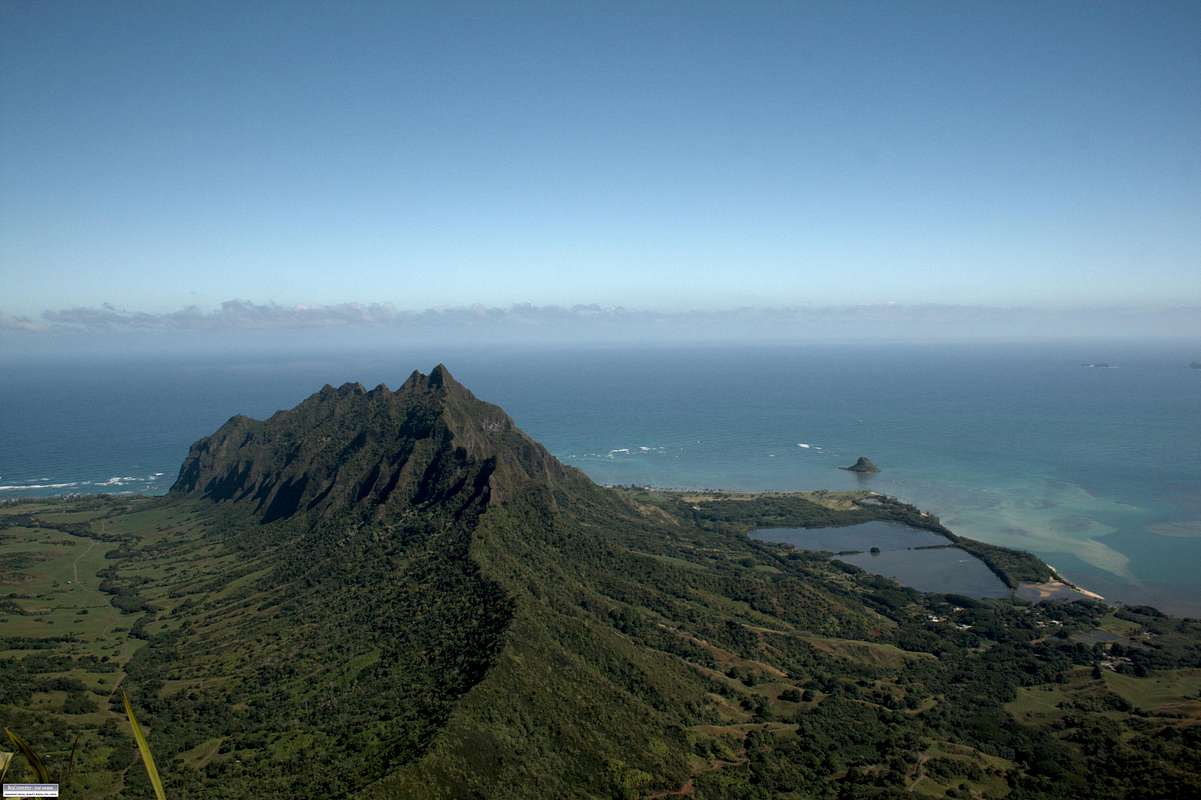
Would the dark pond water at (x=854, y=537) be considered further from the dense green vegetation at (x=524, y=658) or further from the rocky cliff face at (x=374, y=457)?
the rocky cliff face at (x=374, y=457)

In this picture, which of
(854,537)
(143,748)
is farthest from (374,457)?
(143,748)

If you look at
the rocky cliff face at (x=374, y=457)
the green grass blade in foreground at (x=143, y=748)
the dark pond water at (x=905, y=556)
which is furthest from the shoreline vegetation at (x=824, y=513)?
the green grass blade in foreground at (x=143, y=748)

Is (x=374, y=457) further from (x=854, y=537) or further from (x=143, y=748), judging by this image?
(x=143, y=748)

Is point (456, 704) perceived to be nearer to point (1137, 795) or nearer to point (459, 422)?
point (1137, 795)

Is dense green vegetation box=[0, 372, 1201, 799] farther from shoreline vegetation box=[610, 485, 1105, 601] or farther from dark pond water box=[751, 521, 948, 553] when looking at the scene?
dark pond water box=[751, 521, 948, 553]

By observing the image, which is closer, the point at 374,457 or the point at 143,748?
the point at 143,748
